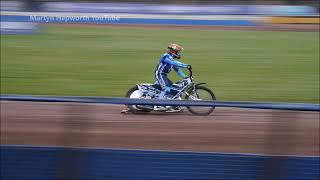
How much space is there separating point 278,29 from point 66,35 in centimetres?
556

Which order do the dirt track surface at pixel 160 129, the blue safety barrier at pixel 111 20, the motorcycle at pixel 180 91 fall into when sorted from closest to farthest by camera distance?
the dirt track surface at pixel 160 129 → the motorcycle at pixel 180 91 → the blue safety barrier at pixel 111 20

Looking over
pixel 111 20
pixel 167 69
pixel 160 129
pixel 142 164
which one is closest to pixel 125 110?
pixel 160 129

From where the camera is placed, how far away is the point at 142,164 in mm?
3252

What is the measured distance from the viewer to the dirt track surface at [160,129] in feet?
9.80

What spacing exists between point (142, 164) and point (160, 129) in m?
0.30

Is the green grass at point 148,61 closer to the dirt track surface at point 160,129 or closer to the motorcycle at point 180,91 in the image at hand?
the motorcycle at point 180,91

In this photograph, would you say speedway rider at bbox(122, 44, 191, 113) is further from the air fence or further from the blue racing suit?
the air fence

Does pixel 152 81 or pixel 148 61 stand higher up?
pixel 148 61

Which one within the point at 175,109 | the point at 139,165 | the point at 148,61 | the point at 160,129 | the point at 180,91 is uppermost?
the point at 148,61

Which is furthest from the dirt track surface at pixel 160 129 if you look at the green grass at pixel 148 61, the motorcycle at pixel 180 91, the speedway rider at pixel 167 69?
the green grass at pixel 148 61

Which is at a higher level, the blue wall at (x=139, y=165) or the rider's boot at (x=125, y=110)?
the rider's boot at (x=125, y=110)

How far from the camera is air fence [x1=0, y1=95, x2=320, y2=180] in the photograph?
3.17 m

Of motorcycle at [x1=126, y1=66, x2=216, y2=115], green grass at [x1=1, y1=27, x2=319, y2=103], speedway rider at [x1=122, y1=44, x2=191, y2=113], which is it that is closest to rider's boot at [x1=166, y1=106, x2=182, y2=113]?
motorcycle at [x1=126, y1=66, x2=216, y2=115]

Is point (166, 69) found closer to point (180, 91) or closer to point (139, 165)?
point (180, 91)
